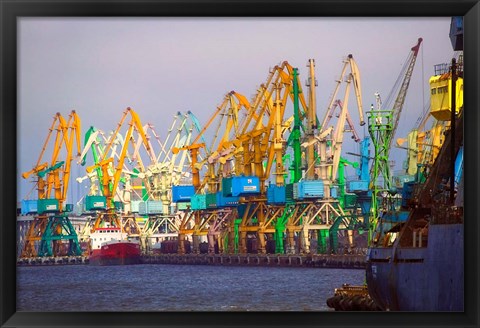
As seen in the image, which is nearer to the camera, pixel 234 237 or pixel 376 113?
pixel 376 113

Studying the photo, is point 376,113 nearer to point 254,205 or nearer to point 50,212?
point 254,205

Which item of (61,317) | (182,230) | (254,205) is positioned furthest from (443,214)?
(182,230)

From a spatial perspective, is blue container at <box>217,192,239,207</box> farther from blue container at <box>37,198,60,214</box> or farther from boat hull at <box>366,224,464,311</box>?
boat hull at <box>366,224,464,311</box>

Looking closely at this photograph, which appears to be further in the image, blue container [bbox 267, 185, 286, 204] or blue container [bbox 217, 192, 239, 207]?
blue container [bbox 217, 192, 239, 207]

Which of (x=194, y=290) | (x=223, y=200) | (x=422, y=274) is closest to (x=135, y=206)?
(x=223, y=200)

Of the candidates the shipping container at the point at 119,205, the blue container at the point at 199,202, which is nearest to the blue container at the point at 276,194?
the blue container at the point at 199,202

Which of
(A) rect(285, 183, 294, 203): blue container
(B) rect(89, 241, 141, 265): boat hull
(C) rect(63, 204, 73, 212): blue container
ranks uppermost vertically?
(A) rect(285, 183, 294, 203): blue container

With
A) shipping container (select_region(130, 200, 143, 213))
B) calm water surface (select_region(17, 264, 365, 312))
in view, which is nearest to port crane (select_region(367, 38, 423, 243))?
calm water surface (select_region(17, 264, 365, 312))
